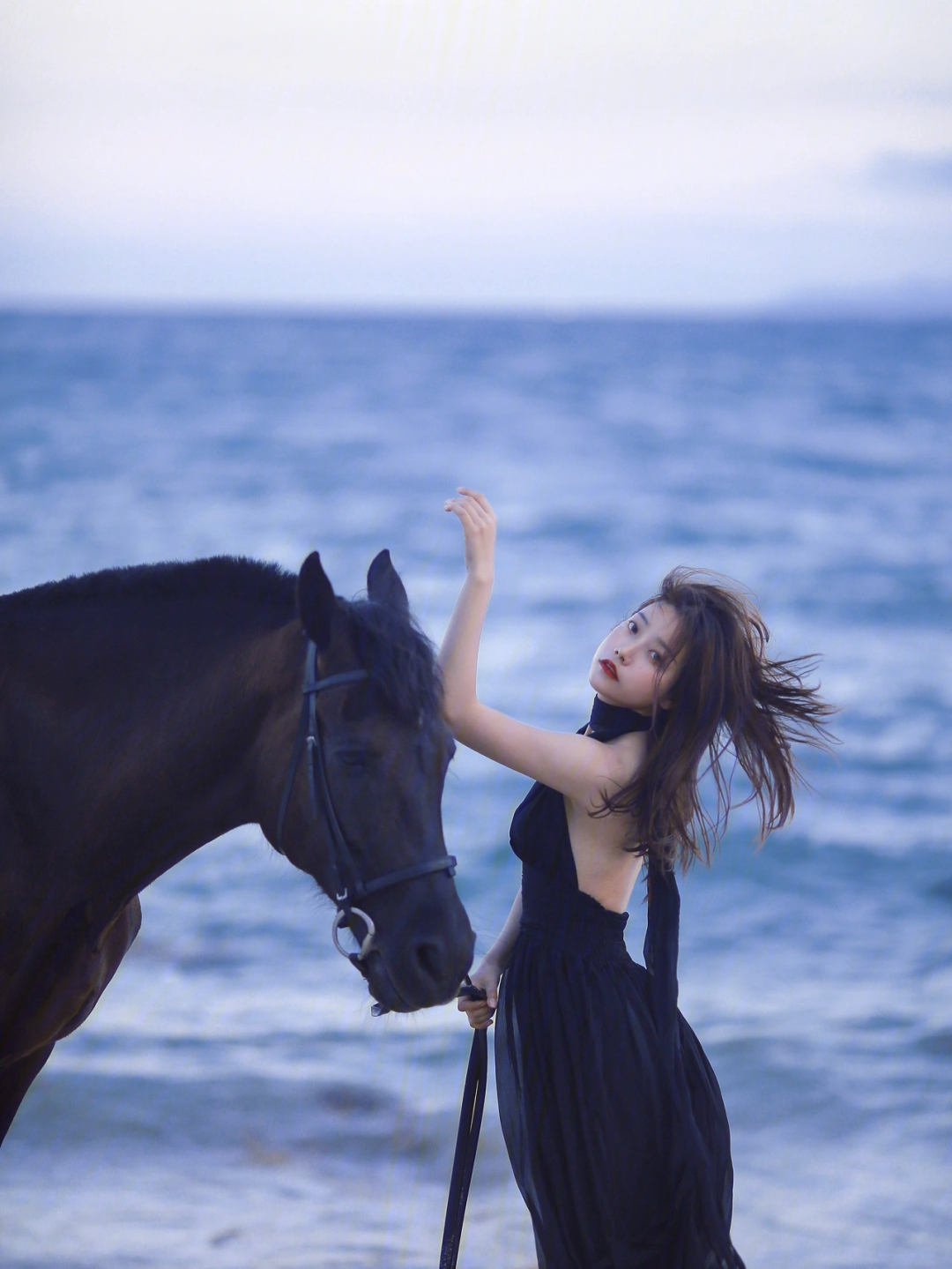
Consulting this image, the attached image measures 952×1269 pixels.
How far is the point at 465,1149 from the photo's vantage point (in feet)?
6.98

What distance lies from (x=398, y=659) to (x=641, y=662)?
1.74 feet

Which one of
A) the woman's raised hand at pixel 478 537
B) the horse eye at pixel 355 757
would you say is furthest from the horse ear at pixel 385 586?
the horse eye at pixel 355 757

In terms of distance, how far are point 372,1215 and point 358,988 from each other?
6.21 feet

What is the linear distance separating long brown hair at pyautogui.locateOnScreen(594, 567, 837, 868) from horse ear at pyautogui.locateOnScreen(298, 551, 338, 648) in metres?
0.58

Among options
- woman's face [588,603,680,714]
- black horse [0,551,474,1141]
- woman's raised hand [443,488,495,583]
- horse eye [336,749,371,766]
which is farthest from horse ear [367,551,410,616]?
woman's face [588,603,680,714]

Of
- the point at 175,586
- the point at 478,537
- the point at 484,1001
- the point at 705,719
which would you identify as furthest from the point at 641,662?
the point at 175,586

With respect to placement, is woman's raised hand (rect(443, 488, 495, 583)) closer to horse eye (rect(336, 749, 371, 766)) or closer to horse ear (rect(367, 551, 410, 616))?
horse ear (rect(367, 551, 410, 616))

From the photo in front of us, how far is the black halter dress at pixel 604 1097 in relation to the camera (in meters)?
2.07

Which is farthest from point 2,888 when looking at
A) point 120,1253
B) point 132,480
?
point 132,480

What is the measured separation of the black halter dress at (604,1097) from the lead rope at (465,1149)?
1.8 inches

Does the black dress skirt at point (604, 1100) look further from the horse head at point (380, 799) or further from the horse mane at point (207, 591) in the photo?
the horse mane at point (207, 591)

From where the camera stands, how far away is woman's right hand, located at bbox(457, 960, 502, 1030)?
2.21 metres

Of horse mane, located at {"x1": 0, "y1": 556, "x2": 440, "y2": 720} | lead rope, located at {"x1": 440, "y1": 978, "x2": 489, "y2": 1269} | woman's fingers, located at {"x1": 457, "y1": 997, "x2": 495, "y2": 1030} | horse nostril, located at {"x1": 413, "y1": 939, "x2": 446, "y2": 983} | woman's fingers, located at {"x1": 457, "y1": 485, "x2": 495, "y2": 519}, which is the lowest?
lead rope, located at {"x1": 440, "y1": 978, "x2": 489, "y2": 1269}

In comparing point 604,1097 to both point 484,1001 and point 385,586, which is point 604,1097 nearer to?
point 484,1001
